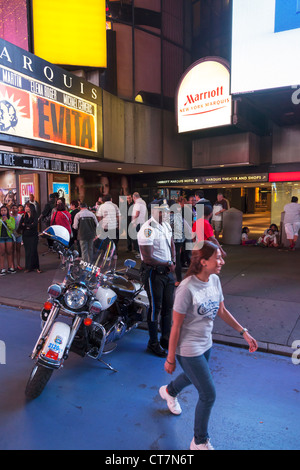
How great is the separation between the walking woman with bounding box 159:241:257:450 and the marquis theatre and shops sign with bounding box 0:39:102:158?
7.21 metres

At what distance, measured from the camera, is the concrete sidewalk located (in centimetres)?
492

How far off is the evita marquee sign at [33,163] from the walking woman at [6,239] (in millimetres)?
2026

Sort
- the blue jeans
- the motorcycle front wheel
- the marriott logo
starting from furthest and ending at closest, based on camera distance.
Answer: the marriott logo, the motorcycle front wheel, the blue jeans

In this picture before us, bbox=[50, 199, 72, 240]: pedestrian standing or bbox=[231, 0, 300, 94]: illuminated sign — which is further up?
bbox=[231, 0, 300, 94]: illuminated sign

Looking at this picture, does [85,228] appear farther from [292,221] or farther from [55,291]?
[292,221]

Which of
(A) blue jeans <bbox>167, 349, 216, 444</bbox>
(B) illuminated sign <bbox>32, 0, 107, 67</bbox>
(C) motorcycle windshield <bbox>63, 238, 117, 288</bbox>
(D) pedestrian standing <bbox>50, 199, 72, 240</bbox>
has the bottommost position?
(A) blue jeans <bbox>167, 349, 216, 444</bbox>

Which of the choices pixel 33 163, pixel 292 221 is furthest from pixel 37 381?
pixel 292 221

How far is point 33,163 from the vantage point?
294 inches

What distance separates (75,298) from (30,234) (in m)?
6.10

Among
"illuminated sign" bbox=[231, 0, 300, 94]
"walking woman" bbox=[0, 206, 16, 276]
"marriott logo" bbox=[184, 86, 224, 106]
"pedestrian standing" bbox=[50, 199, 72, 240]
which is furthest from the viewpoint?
"marriott logo" bbox=[184, 86, 224, 106]

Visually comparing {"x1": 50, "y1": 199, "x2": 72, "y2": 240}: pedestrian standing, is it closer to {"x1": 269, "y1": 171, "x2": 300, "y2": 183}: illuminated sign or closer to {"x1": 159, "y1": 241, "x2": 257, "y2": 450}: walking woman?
{"x1": 159, "y1": 241, "x2": 257, "y2": 450}: walking woman

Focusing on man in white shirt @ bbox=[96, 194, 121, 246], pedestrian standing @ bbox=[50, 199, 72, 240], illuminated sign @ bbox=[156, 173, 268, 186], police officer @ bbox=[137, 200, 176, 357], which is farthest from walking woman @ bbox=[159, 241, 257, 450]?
illuminated sign @ bbox=[156, 173, 268, 186]

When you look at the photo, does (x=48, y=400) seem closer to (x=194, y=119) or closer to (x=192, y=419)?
(x=192, y=419)
